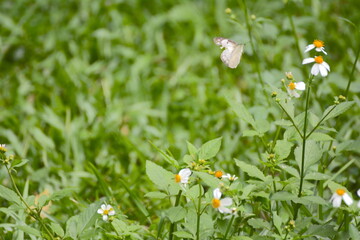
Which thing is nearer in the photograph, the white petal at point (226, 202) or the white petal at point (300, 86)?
the white petal at point (226, 202)

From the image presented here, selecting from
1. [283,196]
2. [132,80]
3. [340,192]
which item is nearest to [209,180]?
[283,196]

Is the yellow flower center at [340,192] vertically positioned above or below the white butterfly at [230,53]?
below

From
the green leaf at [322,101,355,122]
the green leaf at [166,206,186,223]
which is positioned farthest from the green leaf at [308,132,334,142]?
the green leaf at [166,206,186,223]

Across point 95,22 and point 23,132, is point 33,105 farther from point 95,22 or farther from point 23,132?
point 95,22

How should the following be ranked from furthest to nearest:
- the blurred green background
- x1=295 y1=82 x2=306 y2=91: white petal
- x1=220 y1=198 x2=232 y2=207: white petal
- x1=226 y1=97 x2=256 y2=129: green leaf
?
the blurred green background → x1=226 y1=97 x2=256 y2=129: green leaf → x1=295 y1=82 x2=306 y2=91: white petal → x1=220 y1=198 x2=232 y2=207: white petal

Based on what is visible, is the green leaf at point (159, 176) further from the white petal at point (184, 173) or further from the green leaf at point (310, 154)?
the green leaf at point (310, 154)

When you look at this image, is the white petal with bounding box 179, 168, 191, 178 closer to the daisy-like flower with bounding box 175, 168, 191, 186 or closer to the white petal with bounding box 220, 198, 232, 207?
the daisy-like flower with bounding box 175, 168, 191, 186

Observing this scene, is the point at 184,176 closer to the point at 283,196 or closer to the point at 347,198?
the point at 283,196

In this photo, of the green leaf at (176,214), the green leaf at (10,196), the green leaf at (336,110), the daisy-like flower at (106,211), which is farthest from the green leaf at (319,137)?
the green leaf at (10,196)
